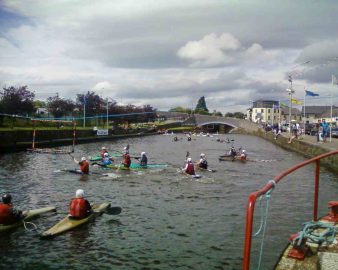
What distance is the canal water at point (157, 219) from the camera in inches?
527

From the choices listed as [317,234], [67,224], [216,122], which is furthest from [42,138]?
[216,122]

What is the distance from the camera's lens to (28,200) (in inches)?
879

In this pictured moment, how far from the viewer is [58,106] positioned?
334 ft

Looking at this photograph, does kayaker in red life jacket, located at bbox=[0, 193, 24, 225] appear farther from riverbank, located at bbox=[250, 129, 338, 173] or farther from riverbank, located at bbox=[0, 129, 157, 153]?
riverbank, located at bbox=[0, 129, 157, 153]

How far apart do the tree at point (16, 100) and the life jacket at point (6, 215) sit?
59.4 meters

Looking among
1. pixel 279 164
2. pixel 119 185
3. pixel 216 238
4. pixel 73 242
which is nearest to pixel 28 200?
pixel 119 185

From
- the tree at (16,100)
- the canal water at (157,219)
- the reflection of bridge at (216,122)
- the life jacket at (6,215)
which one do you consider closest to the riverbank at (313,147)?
the canal water at (157,219)

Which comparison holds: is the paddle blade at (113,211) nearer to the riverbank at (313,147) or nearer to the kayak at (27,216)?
the kayak at (27,216)

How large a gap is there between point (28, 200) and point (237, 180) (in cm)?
1476

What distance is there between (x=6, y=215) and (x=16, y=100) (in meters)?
60.3

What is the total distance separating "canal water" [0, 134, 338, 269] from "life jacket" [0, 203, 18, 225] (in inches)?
18.7

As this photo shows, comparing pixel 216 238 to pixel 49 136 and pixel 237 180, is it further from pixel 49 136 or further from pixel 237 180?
pixel 49 136

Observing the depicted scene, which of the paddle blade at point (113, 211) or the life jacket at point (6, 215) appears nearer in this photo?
the life jacket at point (6, 215)

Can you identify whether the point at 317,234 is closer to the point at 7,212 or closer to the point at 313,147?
the point at 7,212
